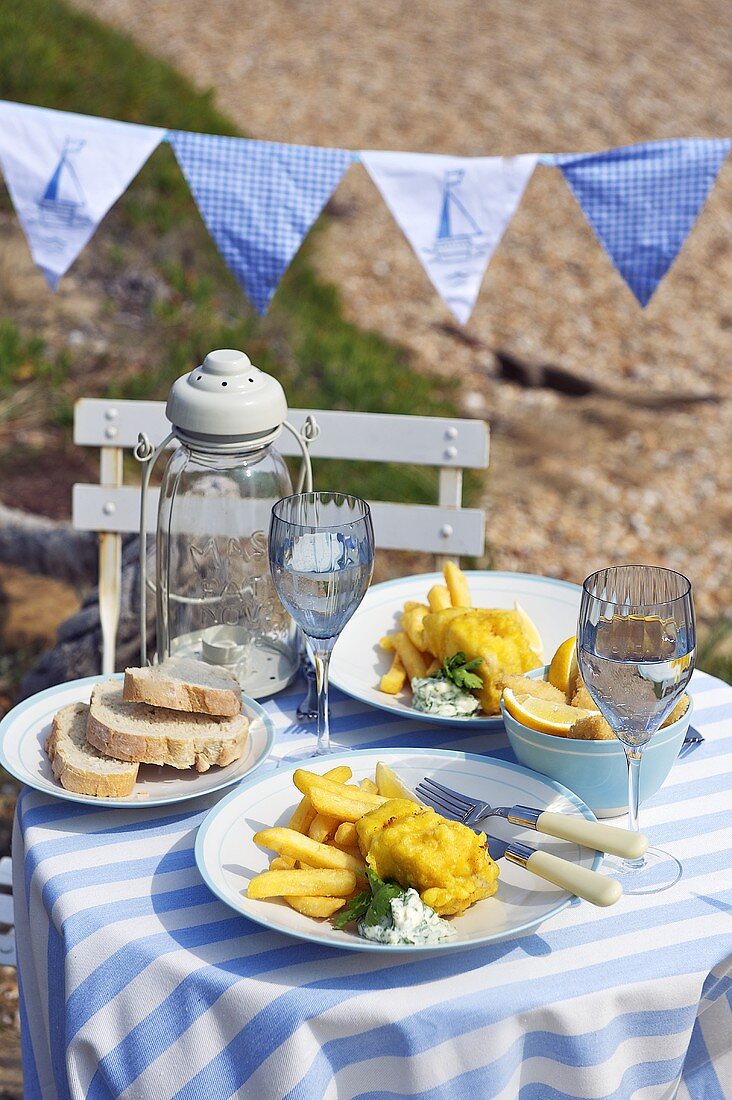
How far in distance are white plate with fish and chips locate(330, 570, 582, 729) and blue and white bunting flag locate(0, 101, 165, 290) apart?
143 cm

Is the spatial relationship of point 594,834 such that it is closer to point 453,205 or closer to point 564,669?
point 564,669

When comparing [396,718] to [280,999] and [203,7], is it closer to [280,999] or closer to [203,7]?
[280,999]

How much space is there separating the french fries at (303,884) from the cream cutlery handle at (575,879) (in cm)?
23

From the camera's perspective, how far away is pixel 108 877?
5.08 feet

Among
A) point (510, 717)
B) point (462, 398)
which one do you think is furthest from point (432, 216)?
point (462, 398)

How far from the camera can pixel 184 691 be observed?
1717 millimetres

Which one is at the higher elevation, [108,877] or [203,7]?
[203,7]

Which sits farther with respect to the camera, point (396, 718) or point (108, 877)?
point (396, 718)

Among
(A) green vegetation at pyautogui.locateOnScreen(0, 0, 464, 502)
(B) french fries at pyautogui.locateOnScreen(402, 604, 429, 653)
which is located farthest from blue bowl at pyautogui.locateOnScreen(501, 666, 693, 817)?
(A) green vegetation at pyautogui.locateOnScreen(0, 0, 464, 502)

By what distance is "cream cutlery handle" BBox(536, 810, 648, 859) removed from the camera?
1405 millimetres

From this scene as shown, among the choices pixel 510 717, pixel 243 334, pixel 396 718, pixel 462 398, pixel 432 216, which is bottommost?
pixel 462 398

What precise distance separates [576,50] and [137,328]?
24.0ft

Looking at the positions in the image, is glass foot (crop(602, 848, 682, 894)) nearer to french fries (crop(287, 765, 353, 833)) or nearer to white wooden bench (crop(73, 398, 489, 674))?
french fries (crop(287, 765, 353, 833))

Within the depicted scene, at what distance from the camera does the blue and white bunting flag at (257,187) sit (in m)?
3.11
